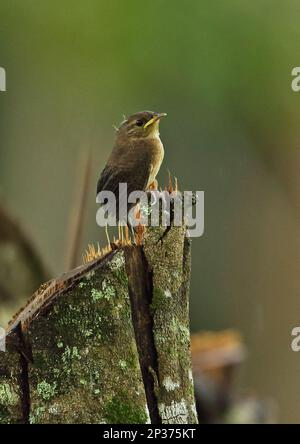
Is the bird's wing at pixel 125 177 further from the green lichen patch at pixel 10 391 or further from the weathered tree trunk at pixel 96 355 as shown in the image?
the green lichen patch at pixel 10 391

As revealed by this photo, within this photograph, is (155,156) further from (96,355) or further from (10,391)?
(10,391)

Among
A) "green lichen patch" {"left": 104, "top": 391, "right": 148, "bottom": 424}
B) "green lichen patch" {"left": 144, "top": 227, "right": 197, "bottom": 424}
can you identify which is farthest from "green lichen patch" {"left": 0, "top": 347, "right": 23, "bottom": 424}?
"green lichen patch" {"left": 144, "top": 227, "right": 197, "bottom": 424}

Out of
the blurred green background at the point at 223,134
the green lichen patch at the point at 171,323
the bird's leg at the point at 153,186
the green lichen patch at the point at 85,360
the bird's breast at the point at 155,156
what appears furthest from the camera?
the blurred green background at the point at 223,134

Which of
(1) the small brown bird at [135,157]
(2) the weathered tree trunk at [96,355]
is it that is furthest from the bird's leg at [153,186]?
(2) the weathered tree trunk at [96,355]

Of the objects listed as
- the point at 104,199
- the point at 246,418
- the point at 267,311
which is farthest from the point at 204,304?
the point at 104,199

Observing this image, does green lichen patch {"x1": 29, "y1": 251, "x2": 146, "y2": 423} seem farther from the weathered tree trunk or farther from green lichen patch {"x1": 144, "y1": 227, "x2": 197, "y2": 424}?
green lichen patch {"x1": 144, "y1": 227, "x2": 197, "y2": 424}

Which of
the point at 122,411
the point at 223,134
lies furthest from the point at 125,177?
the point at 223,134
